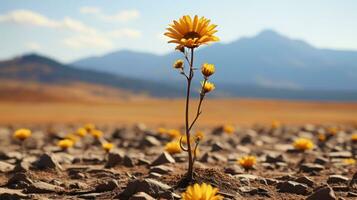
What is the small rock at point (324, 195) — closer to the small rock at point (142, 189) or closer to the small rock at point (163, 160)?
the small rock at point (142, 189)

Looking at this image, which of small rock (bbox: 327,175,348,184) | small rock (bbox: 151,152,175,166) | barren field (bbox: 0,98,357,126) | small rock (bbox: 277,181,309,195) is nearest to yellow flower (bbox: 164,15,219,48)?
small rock (bbox: 277,181,309,195)

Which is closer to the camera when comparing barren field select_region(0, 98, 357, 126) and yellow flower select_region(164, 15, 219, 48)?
yellow flower select_region(164, 15, 219, 48)

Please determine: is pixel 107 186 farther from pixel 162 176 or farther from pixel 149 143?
pixel 149 143

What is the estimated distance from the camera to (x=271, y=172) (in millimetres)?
8539

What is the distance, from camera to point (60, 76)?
5807 inches

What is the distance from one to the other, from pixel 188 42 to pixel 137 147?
310 inches

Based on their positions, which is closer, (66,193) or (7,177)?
(66,193)

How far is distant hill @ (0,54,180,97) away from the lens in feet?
471

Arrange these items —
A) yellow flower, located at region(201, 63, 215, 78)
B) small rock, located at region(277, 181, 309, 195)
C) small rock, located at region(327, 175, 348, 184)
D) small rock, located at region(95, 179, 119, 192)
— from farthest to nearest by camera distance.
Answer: small rock, located at region(327, 175, 348, 184)
small rock, located at region(277, 181, 309, 195)
small rock, located at region(95, 179, 119, 192)
yellow flower, located at region(201, 63, 215, 78)

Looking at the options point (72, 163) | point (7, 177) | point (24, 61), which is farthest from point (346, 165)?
point (24, 61)

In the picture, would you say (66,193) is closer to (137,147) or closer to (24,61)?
(137,147)

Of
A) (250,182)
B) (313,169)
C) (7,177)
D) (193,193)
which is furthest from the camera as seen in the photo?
(313,169)

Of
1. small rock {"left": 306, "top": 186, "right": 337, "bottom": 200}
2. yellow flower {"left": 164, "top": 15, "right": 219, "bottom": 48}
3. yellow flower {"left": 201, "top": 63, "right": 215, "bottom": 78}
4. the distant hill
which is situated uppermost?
yellow flower {"left": 164, "top": 15, "right": 219, "bottom": 48}

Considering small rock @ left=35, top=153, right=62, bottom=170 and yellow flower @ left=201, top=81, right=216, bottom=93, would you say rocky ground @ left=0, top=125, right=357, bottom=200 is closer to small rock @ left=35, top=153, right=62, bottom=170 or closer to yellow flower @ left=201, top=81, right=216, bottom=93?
small rock @ left=35, top=153, right=62, bottom=170
